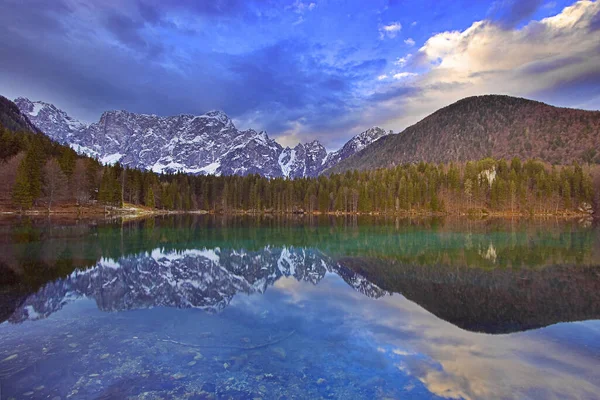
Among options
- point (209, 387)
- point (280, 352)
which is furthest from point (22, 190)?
point (209, 387)

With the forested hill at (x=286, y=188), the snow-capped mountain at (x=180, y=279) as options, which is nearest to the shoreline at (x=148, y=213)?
the forested hill at (x=286, y=188)

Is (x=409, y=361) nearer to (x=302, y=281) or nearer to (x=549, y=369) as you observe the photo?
(x=549, y=369)

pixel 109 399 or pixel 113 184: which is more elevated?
pixel 113 184

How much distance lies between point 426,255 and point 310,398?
84.5 feet

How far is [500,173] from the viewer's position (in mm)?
138375

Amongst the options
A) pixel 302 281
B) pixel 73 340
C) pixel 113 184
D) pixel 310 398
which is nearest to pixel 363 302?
pixel 302 281

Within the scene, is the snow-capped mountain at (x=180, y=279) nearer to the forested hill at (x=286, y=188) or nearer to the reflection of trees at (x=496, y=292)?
the reflection of trees at (x=496, y=292)

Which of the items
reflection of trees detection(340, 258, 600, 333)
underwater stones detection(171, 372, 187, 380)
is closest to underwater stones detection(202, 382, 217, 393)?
underwater stones detection(171, 372, 187, 380)

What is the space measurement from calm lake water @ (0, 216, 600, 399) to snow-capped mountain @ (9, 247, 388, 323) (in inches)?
5.7

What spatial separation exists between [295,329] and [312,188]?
14064 centimetres

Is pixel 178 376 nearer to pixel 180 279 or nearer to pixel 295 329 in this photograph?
pixel 295 329

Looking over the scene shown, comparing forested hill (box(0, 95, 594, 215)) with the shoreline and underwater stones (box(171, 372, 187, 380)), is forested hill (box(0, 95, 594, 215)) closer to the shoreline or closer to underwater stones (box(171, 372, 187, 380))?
the shoreline

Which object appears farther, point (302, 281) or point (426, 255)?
point (426, 255)

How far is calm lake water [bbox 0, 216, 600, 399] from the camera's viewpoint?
29.6ft
